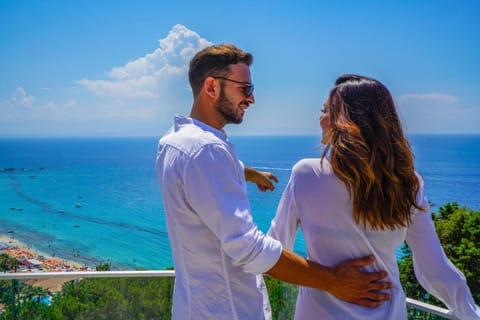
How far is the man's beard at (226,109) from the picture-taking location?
1.39 metres

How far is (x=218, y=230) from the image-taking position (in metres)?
1.19

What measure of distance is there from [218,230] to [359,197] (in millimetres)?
407

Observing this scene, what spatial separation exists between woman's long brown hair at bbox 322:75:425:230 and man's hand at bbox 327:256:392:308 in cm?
13

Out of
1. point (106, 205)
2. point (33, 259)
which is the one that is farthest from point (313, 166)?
point (106, 205)

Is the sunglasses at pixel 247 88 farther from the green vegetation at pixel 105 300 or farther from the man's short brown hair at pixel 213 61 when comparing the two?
the green vegetation at pixel 105 300

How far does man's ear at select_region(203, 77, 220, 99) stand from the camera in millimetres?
1375

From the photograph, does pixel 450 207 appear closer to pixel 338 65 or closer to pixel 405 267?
pixel 405 267

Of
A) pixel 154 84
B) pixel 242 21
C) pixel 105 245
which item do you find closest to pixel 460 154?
pixel 242 21

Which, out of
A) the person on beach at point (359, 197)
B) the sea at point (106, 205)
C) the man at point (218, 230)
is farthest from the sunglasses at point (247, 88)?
the sea at point (106, 205)

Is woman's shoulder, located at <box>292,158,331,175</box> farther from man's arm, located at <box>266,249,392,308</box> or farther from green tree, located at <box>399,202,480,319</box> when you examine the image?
green tree, located at <box>399,202,480,319</box>

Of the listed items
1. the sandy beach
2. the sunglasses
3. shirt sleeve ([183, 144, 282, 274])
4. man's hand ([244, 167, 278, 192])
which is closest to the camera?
shirt sleeve ([183, 144, 282, 274])

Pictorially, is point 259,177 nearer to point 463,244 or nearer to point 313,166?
point 313,166

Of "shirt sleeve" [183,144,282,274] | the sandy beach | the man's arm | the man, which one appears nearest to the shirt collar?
the man

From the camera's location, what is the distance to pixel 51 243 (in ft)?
118
